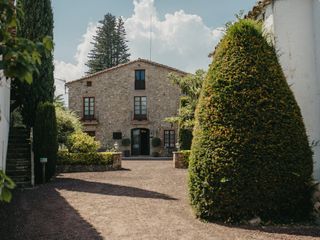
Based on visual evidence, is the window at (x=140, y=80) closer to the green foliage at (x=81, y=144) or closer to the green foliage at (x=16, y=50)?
the green foliage at (x=81, y=144)

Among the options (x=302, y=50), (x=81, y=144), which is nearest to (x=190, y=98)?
(x=81, y=144)

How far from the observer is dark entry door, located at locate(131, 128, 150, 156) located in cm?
3378

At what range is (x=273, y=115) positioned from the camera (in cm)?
777

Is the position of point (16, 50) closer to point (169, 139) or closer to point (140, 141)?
point (169, 139)

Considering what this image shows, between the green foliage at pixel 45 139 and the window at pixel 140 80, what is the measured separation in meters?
19.4

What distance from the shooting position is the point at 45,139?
1429cm

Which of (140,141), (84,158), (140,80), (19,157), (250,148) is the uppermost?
Result: (140,80)

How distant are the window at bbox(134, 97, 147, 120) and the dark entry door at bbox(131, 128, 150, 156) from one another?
4.31ft

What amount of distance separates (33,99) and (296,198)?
12371 mm

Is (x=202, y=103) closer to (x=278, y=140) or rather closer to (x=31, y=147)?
(x=278, y=140)

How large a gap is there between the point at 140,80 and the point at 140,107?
8.22 feet

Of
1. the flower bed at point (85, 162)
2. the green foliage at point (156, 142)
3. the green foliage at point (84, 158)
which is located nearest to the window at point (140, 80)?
the green foliage at point (156, 142)

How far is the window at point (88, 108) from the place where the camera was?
33844 mm

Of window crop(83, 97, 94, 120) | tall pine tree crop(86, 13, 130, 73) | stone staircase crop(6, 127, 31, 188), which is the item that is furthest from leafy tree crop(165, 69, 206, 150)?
tall pine tree crop(86, 13, 130, 73)
